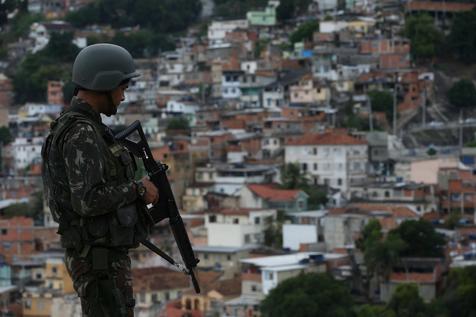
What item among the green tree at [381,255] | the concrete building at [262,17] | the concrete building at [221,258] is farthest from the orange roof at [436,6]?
Answer: the green tree at [381,255]

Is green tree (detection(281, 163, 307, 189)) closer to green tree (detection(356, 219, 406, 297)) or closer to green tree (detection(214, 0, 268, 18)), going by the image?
green tree (detection(356, 219, 406, 297))

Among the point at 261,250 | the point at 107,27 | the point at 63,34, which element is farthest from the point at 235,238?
the point at 107,27

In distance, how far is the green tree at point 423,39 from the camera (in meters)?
45.2

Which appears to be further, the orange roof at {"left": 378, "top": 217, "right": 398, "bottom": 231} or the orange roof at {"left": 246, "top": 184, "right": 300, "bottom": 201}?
the orange roof at {"left": 246, "top": 184, "right": 300, "bottom": 201}

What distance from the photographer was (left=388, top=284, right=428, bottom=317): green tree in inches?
939

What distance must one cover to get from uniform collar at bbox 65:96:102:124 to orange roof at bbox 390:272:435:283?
22.2 m

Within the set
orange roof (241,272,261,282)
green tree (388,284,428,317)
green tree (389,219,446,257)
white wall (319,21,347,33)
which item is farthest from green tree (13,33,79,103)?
green tree (388,284,428,317)

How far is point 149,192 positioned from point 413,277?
74.1ft

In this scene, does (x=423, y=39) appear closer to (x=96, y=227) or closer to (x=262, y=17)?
(x=262, y=17)

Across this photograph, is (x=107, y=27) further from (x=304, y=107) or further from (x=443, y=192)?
(x=443, y=192)

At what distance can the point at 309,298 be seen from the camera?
2431cm

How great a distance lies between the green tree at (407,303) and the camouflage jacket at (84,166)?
19638mm

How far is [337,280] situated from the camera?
25.9 m

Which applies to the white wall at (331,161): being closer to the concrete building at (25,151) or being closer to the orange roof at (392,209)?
the orange roof at (392,209)
